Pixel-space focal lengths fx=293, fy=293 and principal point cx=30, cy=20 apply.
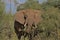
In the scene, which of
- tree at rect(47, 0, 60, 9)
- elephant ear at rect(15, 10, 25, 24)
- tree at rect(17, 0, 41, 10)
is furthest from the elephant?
tree at rect(47, 0, 60, 9)

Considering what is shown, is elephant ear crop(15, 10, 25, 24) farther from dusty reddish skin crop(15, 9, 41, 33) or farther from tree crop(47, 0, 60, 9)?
tree crop(47, 0, 60, 9)

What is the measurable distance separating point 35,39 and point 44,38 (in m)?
0.73

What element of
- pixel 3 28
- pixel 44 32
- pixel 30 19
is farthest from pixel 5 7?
pixel 30 19

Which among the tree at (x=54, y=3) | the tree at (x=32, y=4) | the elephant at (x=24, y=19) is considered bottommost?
the elephant at (x=24, y=19)

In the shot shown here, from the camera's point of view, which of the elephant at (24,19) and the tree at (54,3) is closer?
the tree at (54,3)

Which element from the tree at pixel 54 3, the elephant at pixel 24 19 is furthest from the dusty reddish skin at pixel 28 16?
the tree at pixel 54 3

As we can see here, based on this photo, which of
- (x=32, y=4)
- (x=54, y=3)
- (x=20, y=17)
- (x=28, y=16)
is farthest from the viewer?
(x=28, y=16)

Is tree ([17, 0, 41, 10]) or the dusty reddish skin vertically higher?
tree ([17, 0, 41, 10])

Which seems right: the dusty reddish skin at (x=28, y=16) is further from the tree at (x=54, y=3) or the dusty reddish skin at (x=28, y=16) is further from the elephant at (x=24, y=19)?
the tree at (x=54, y=3)

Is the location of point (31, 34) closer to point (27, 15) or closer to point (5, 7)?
point (27, 15)

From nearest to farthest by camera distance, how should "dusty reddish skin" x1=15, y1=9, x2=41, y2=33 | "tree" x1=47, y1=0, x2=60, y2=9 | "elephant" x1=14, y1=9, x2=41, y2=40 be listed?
"tree" x1=47, y1=0, x2=60, y2=9 < "elephant" x1=14, y1=9, x2=41, y2=40 < "dusty reddish skin" x1=15, y1=9, x2=41, y2=33

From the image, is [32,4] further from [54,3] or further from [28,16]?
[54,3]

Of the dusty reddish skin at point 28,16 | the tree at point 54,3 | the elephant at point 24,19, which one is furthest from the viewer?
the dusty reddish skin at point 28,16

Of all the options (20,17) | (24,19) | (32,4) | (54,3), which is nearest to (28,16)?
(24,19)
